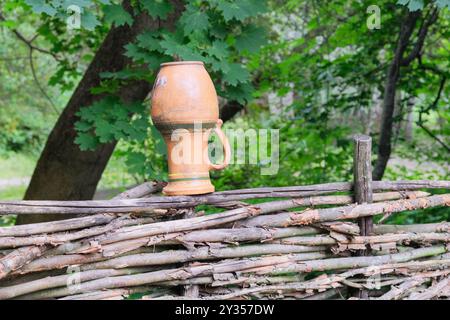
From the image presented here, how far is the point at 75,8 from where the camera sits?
2049 millimetres

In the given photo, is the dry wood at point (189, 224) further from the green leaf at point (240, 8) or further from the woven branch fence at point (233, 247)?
the green leaf at point (240, 8)

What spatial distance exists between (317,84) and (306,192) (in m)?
3.00

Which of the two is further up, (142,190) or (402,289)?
(142,190)

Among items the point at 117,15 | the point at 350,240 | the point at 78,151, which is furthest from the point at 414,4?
the point at 78,151

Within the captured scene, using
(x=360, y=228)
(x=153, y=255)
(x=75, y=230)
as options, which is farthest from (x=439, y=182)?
(x=75, y=230)

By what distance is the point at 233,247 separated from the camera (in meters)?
1.63

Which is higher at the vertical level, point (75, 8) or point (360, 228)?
point (75, 8)

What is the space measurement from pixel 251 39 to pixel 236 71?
180 mm

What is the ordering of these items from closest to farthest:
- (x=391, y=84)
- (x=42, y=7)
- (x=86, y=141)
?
(x=42, y=7)
(x=86, y=141)
(x=391, y=84)

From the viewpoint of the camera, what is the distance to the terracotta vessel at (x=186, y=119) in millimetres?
1571

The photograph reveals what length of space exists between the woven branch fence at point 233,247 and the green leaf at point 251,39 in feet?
3.48

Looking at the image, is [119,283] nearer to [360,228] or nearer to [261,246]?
[261,246]

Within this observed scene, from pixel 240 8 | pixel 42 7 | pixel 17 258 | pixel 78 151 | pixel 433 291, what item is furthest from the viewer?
pixel 78 151

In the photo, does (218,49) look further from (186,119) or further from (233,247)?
(233,247)
